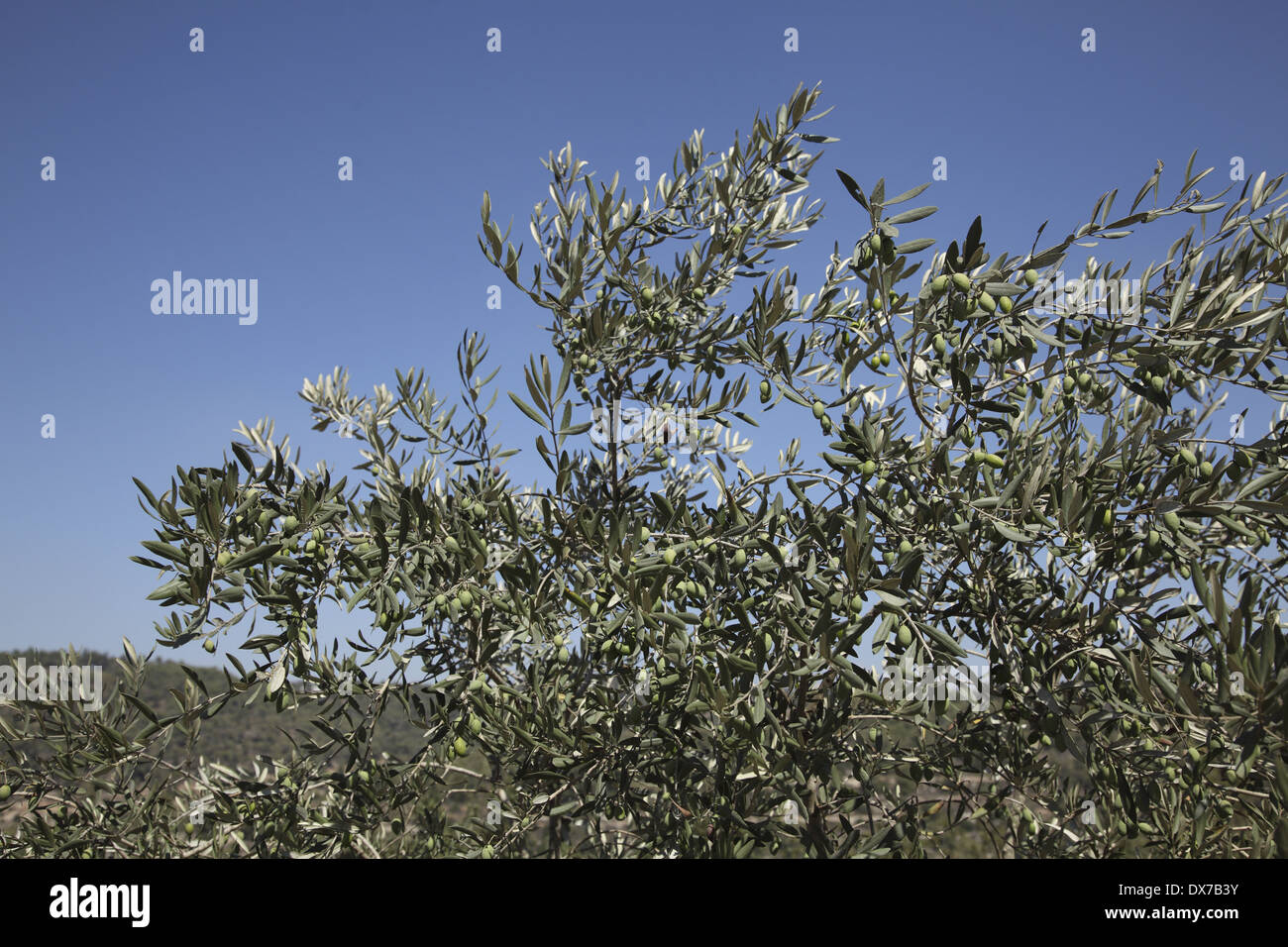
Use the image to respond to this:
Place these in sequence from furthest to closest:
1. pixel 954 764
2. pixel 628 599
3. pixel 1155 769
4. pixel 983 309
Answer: pixel 954 764 → pixel 1155 769 → pixel 628 599 → pixel 983 309

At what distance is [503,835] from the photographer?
153 inches

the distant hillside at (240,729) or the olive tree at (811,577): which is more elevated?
the olive tree at (811,577)

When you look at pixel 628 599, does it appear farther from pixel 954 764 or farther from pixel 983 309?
pixel 954 764

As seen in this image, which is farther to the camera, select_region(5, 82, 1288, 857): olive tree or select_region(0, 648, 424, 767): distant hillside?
select_region(0, 648, 424, 767): distant hillside

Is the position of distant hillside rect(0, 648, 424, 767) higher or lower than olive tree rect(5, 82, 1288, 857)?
lower

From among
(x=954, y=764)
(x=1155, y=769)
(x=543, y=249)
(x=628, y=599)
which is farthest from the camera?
(x=543, y=249)

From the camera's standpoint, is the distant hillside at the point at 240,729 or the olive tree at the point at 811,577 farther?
the distant hillside at the point at 240,729

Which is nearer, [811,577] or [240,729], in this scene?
[811,577]

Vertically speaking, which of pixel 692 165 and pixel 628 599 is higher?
pixel 692 165

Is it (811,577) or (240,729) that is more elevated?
(811,577)
